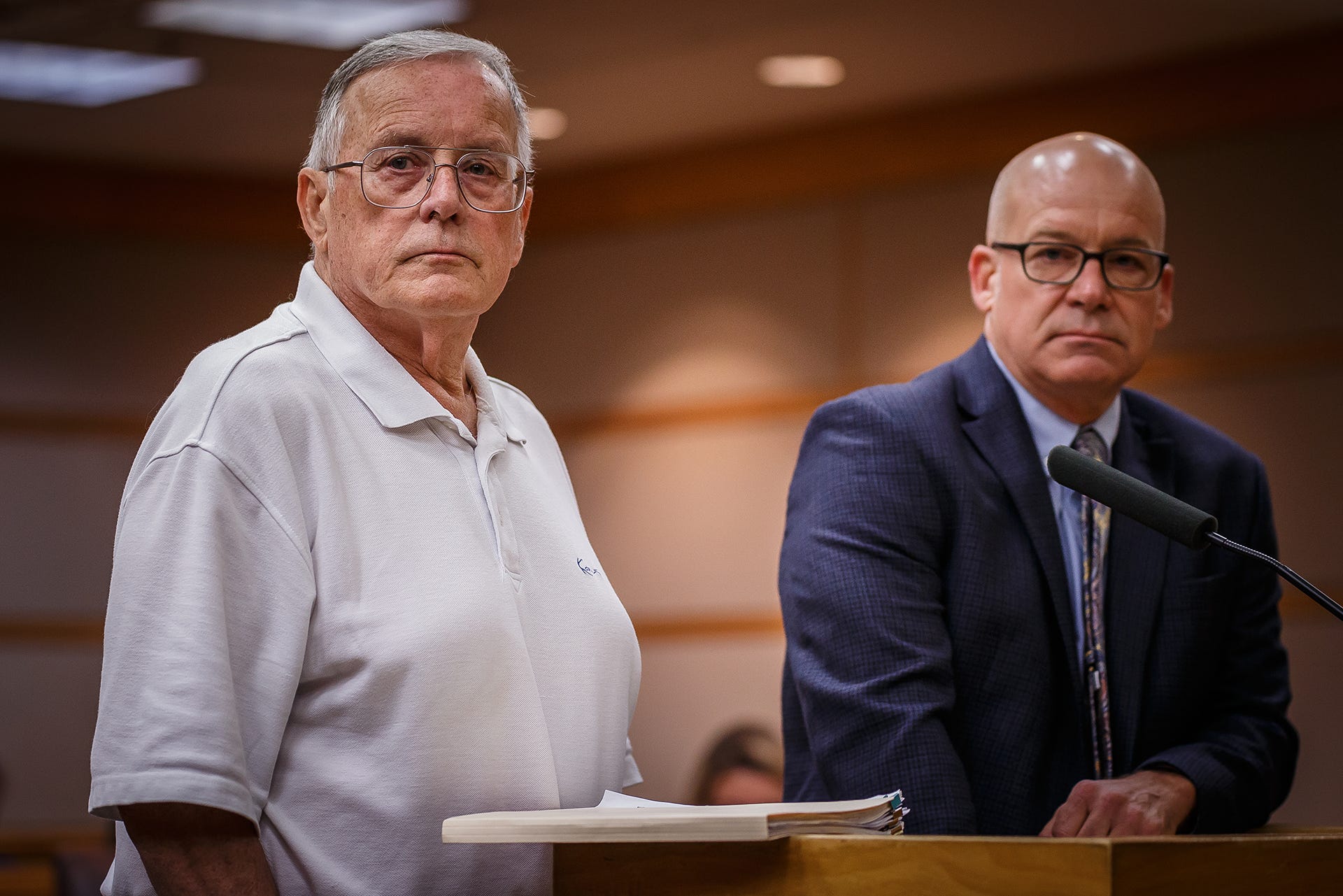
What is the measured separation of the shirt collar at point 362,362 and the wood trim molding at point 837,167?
12.0 feet

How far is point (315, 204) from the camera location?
158cm

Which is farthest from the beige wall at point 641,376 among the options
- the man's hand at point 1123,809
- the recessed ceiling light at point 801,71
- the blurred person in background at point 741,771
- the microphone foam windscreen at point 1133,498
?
the microphone foam windscreen at point 1133,498

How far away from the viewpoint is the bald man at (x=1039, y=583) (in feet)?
5.70

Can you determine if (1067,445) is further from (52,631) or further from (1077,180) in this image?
(52,631)

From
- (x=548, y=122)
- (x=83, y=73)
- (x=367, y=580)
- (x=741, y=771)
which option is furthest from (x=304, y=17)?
(x=367, y=580)

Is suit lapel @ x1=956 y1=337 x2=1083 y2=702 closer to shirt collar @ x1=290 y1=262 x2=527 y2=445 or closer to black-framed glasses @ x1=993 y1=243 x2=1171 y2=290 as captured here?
black-framed glasses @ x1=993 y1=243 x2=1171 y2=290

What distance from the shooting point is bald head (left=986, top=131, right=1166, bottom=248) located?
77.8 inches

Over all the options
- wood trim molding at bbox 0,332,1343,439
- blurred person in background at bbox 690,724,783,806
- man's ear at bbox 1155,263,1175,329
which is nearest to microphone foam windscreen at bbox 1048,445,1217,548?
man's ear at bbox 1155,263,1175,329

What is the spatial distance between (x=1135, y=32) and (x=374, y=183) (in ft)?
11.3

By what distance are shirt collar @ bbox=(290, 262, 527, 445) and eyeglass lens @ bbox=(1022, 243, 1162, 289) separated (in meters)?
0.92

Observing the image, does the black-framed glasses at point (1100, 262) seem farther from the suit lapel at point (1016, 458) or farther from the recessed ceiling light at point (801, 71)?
the recessed ceiling light at point (801, 71)

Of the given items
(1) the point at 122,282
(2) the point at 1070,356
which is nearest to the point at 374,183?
(2) the point at 1070,356

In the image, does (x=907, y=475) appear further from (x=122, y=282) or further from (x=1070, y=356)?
(x=122, y=282)

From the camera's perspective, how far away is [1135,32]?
431cm
